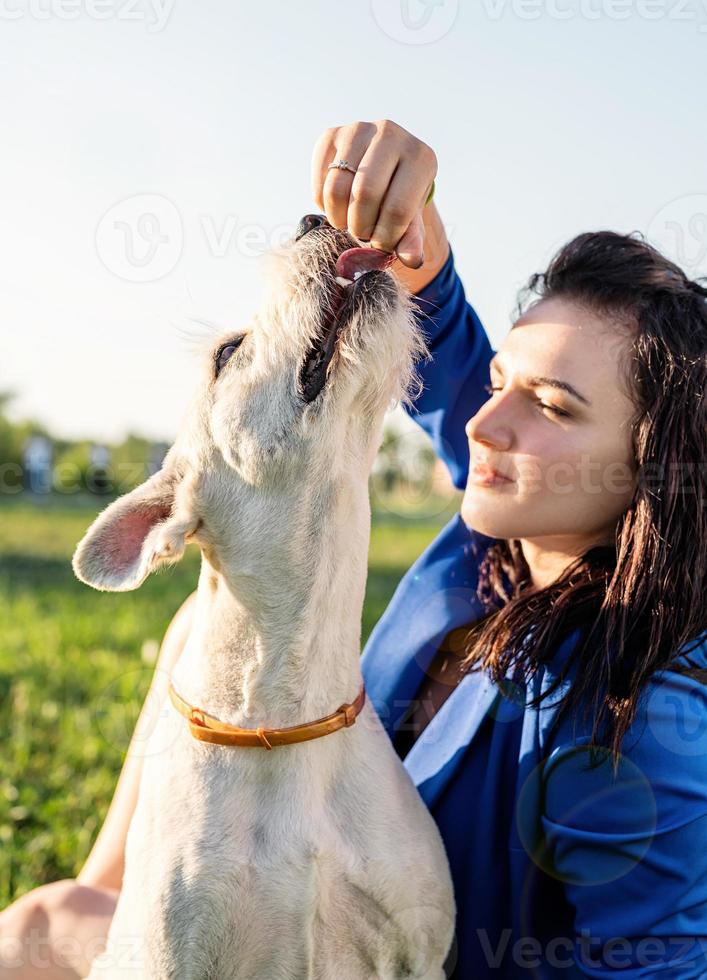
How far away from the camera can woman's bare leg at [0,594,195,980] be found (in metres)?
3.21

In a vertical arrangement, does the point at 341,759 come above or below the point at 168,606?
above

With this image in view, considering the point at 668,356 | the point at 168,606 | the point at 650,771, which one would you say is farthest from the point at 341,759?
the point at 168,606

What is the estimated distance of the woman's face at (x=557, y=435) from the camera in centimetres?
301

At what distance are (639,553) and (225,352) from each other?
1306 millimetres

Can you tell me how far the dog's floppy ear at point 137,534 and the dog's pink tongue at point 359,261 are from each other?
0.70 metres

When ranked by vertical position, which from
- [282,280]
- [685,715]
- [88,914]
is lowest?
[88,914]

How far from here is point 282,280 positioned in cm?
266

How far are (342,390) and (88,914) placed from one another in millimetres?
1924

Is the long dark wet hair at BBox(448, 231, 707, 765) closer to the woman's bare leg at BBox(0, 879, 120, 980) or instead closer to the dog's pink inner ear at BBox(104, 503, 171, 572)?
the dog's pink inner ear at BBox(104, 503, 171, 572)

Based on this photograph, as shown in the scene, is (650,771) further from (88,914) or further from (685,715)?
(88,914)

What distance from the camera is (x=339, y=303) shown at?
2.64 metres

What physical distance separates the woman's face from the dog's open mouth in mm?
589

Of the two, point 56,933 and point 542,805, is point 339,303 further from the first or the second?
point 56,933

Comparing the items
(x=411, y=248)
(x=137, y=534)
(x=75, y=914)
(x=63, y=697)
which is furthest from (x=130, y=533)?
(x=63, y=697)
